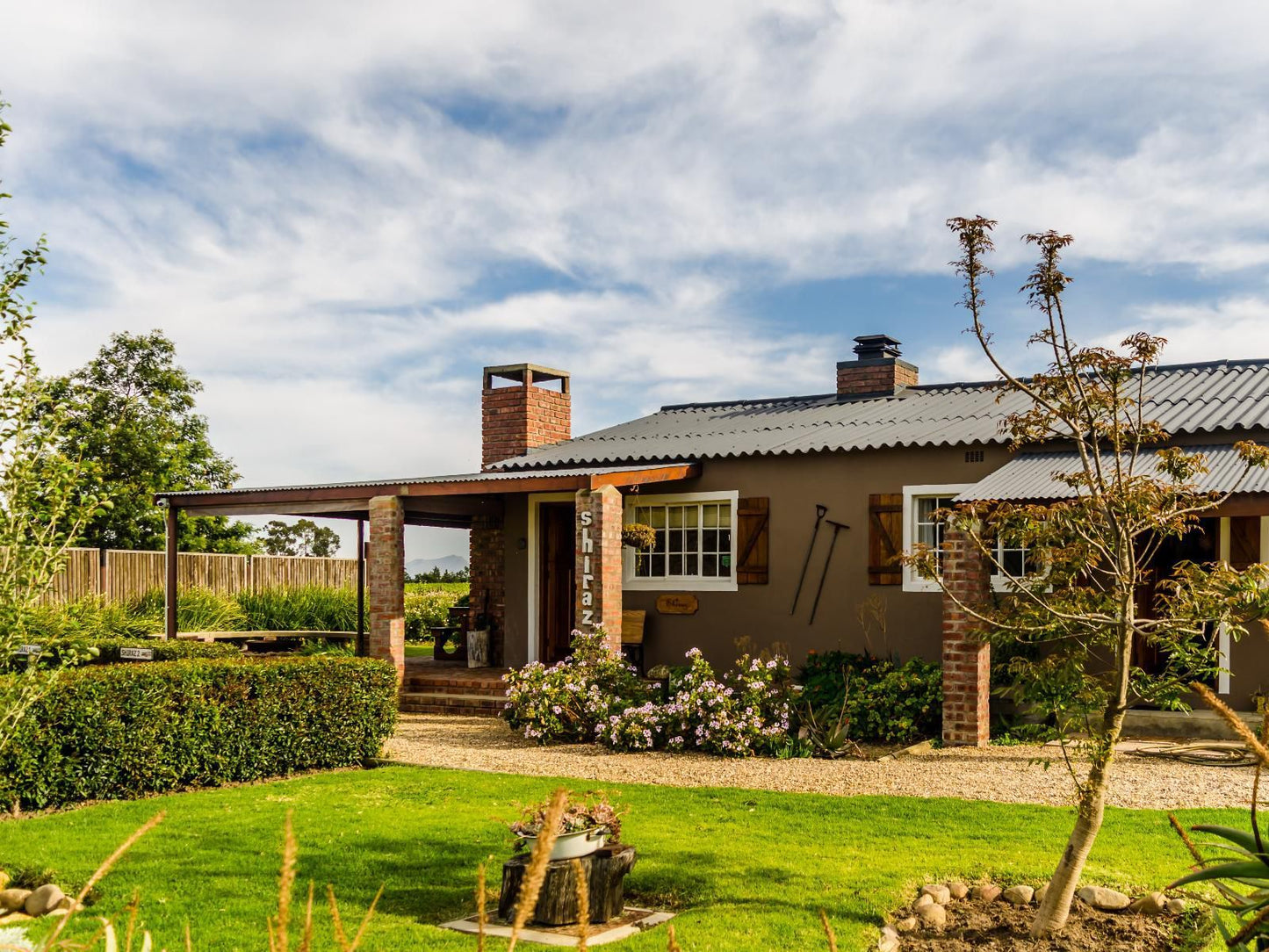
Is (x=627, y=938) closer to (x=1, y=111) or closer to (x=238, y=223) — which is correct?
(x=1, y=111)

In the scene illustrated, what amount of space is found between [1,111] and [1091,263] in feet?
39.7

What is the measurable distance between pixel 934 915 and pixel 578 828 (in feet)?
5.83

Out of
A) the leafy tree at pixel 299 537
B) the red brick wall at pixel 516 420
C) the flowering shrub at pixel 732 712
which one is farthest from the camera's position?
the leafy tree at pixel 299 537

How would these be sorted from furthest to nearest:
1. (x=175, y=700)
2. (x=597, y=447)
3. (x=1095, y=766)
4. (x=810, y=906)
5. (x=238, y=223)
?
(x=597, y=447) → (x=238, y=223) → (x=175, y=700) → (x=810, y=906) → (x=1095, y=766)

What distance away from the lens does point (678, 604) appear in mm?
14641

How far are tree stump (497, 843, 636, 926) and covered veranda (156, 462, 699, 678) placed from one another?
6.76m

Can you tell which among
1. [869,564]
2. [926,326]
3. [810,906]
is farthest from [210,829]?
[926,326]

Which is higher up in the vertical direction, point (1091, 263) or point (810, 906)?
point (1091, 263)

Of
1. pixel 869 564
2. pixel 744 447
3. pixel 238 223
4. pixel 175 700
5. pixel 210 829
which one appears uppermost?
pixel 238 223

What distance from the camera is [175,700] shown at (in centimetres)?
916

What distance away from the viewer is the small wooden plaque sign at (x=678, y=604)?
14555 mm

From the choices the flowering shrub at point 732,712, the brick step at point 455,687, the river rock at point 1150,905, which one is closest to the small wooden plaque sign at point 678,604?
the brick step at point 455,687

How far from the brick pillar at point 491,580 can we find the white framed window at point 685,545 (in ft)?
7.38

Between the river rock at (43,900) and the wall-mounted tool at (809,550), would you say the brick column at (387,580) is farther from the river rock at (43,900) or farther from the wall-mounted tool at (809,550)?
the river rock at (43,900)
